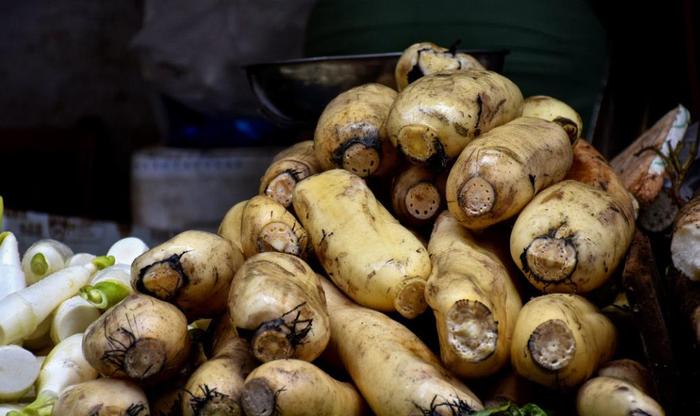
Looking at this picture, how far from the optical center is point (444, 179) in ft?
4.77

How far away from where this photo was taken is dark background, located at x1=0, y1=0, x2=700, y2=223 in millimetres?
3322

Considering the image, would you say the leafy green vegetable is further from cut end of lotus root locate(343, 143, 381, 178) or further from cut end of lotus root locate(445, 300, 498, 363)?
cut end of lotus root locate(343, 143, 381, 178)

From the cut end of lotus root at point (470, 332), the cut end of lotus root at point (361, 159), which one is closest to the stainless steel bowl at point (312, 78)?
the cut end of lotus root at point (361, 159)

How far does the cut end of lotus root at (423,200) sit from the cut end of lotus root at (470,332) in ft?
1.08

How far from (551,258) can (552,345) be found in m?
0.16

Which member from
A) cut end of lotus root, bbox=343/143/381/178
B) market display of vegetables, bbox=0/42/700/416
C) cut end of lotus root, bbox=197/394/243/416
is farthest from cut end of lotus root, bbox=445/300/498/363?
cut end of lotus root, bbox=343/143/381/178

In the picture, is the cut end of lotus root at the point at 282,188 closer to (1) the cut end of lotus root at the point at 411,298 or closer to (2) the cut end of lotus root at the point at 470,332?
(1) the cut end of lotus root at the point at 411,298

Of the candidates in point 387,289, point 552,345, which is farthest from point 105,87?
point 552,345

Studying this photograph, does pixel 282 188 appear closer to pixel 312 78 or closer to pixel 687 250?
pixel 312 78

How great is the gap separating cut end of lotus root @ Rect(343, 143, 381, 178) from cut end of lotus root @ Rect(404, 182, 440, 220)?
8cm

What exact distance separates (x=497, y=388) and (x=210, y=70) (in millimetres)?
2604

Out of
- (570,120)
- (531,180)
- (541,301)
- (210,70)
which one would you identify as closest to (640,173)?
(570,120)

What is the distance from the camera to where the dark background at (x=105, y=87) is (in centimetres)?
332

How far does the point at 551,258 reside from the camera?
125 centimetres
